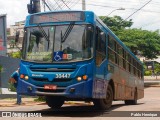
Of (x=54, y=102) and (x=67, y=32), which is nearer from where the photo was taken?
(x=67, y=32)

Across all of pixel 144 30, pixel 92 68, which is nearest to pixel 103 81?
pixel 92 68

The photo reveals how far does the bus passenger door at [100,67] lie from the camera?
36.7 feet

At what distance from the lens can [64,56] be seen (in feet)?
35.4

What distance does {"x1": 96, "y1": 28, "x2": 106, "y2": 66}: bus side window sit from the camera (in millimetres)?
11222

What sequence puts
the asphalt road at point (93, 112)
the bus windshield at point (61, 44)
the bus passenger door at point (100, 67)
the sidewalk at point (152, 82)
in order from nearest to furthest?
the bus windshield at point (61, 44) → the asphalt road at point (93, 112) → the bus passenger door at point (100, 67) → the sidewalk at point (152, 82)

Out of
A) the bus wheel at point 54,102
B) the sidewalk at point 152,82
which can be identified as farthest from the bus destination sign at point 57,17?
the sidewalk at point 152,82

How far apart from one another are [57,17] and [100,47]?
1705 mm

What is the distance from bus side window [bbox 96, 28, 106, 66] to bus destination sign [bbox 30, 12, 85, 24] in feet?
2.60

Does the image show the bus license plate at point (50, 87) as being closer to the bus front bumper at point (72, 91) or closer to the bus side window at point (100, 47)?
the bus front bumper at point (72, 91)

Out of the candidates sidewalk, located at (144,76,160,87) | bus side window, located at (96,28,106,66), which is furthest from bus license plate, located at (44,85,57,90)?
sidewalk, located at (144,76,160,87)

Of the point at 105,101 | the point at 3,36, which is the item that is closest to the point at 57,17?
the point at 105,101

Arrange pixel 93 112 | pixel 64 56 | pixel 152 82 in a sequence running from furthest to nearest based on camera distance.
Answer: pixel 152 82 → pixel 93 112 → pixel 64 56

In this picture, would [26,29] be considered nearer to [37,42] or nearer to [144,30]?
[37,42]

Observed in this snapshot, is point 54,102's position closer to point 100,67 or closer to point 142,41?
point 100,67
